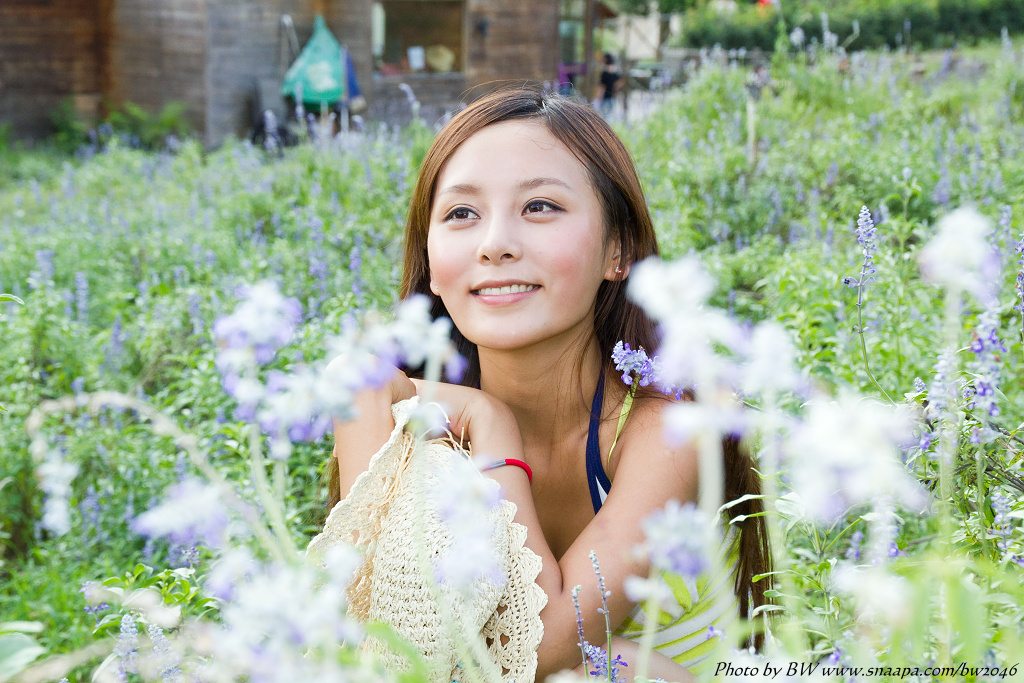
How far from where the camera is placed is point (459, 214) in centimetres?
212

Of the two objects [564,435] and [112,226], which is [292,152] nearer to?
[112,226]

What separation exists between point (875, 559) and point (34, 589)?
2.72 m

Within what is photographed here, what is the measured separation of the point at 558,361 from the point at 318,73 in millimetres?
9412

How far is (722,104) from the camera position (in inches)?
285

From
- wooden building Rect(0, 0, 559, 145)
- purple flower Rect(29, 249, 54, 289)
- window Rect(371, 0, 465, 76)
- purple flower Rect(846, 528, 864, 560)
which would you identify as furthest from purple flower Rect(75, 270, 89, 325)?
window Rect(371, 0, 465, 76)

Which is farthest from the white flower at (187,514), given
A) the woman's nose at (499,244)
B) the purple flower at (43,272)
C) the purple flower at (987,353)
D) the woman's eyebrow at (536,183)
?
the purple flower at (43,272)

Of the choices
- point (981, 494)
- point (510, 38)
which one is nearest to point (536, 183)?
point (981, 494)

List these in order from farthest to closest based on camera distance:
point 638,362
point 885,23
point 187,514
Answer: point 885,23
point 638,362
point 187,514

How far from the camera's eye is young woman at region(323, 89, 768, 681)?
1804mm

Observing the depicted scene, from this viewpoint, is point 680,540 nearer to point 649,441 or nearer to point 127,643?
point 127,643

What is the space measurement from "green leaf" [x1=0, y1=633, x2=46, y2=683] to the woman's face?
4.01 ft

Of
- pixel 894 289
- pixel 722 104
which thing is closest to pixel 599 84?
pixel 722 104

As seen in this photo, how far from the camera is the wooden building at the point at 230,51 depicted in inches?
420

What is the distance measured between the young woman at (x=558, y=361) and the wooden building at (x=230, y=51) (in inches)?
323
